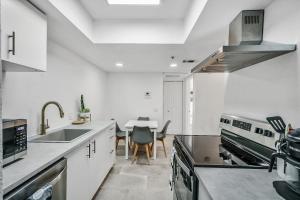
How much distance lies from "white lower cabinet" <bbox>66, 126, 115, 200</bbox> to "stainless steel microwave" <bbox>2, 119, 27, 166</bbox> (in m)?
0.40

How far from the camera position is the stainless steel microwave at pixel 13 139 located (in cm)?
112

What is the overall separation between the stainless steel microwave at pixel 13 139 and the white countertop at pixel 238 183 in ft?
3.90

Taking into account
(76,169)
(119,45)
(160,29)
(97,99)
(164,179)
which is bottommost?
(164,179)

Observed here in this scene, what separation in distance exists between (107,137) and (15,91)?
1441 mm

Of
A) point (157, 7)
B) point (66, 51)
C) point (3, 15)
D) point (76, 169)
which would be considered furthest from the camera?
point (66, 51)

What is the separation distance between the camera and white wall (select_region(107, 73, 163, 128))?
5.38m

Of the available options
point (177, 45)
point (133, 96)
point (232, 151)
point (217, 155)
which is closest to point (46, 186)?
point (217, 155)

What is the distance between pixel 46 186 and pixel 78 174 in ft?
2.09

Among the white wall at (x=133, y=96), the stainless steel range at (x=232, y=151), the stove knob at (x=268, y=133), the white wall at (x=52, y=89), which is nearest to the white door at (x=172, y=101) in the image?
the white wall at (x=133, y=96)

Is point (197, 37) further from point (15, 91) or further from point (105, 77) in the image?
point (105, 77)

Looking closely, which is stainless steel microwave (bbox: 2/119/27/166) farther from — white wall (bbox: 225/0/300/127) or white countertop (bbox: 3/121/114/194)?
white wall (bbox: 225/0/300/127)

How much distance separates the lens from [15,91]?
1.79m

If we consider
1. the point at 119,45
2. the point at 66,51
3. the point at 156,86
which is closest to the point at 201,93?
the point at 156,86

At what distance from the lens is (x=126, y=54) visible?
3.06 meters
